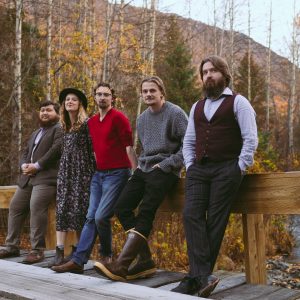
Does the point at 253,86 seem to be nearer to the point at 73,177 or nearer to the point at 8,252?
the point at 8,252

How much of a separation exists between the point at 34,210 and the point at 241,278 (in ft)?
7.70

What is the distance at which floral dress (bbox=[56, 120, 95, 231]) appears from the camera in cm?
470

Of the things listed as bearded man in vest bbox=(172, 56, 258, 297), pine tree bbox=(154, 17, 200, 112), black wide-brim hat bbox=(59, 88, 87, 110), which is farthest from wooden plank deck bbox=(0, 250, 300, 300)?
pine tree bbox=(154, 17, 200, 112)

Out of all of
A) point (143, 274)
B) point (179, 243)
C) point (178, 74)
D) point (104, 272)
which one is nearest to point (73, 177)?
point (143, 274)

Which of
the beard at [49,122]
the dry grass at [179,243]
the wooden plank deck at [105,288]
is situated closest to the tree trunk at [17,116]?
the dry grass at [179,243]

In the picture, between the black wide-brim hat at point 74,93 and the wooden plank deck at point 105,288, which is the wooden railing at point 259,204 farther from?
the black wide-brim hat at point 74,93

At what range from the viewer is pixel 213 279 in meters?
3.44

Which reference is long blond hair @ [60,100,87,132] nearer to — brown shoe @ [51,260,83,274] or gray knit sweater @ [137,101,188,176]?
gray knit sweater @ [137,101,188,176]

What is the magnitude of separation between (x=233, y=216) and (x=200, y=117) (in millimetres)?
5758

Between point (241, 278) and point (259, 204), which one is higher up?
point (259, 204)

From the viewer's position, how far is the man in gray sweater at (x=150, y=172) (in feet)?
13.1

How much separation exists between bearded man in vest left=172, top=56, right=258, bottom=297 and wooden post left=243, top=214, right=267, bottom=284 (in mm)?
393

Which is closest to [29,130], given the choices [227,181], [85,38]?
[85,38]

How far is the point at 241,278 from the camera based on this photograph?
4.02 meters
